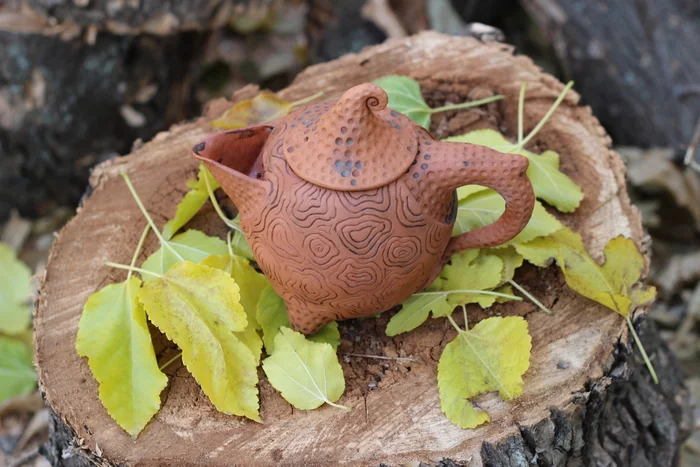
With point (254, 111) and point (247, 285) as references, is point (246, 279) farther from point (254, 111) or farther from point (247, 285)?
point (254, 111)

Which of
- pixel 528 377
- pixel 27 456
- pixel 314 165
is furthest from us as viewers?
pixel 27 456

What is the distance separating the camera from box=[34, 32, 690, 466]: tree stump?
48.4 inches

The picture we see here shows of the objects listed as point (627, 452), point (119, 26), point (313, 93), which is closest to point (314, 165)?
point (313, 93)

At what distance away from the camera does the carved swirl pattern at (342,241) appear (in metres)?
1.17

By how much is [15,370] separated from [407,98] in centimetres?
146

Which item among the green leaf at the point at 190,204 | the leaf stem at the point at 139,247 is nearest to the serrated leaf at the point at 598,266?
the green leaf at the point at 190,204

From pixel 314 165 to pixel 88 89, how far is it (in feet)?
4.91

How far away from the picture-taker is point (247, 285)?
1404mm

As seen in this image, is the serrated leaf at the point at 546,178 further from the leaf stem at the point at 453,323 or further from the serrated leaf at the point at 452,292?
the leaf stem at the point at 453,323

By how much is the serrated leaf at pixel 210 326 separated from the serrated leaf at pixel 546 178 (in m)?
0.62

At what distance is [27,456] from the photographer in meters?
2.10

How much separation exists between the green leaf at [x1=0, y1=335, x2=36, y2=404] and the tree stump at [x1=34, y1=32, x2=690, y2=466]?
0.68 m

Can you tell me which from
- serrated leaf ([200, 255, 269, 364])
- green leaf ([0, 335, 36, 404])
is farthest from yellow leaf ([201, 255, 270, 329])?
green leaf ([0, 335, 36, 404])

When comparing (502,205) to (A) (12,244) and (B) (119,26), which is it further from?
(A) (12,244)
